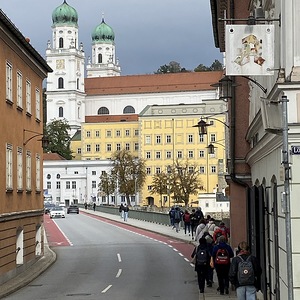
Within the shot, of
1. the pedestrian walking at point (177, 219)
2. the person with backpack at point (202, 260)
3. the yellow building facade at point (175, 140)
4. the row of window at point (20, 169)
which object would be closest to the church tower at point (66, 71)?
the yellow building facade at point (175, 140)

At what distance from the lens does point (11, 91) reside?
27.8 m

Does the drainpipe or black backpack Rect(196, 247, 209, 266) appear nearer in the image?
the drainpipe

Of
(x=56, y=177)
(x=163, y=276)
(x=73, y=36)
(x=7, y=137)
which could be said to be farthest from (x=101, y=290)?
(x=73, y=36)

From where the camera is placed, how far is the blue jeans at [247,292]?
51.2 feet

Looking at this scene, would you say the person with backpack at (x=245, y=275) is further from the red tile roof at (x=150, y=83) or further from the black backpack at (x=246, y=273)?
the red tile roof at (x=150, y=83)

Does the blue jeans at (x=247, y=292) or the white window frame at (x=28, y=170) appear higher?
the white window frame at (x=28, y=170)

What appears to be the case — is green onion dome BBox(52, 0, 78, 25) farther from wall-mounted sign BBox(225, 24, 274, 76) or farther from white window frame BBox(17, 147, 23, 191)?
wall-mounted sign BBox(225, 24, 274, 76)

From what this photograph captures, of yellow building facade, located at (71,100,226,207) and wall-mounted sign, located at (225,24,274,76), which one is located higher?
yellow building facade, located at (71,100,226,207)

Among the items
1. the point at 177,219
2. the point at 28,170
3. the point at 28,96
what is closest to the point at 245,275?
the point at 28,170

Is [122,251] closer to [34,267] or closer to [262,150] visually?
[34,267]

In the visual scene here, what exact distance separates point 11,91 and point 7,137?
5.14 ft

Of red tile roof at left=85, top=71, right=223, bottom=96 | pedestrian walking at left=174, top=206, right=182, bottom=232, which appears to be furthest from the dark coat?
red tile roof at left=85, top=71, right=223, bottom=96

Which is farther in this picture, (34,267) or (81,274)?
(34,267)

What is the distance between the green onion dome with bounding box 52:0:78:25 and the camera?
613ft
